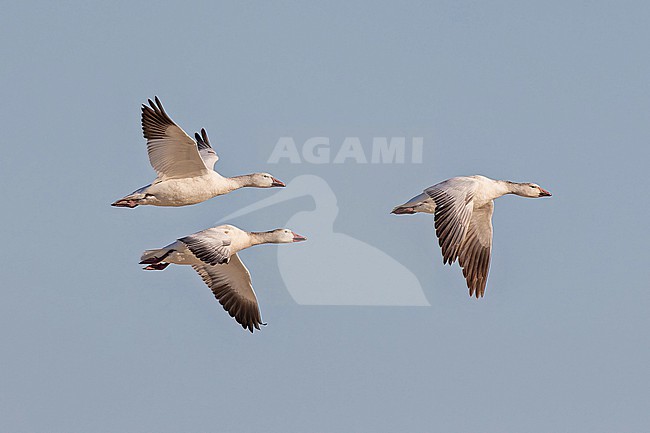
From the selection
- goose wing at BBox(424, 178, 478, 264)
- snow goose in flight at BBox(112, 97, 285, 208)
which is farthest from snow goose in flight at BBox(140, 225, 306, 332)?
goose wing at BBox(424, 178, 478, 264)

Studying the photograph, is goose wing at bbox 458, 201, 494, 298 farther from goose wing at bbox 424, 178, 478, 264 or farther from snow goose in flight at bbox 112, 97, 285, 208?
snow goose in flight at bbox 112, 97, 285, 208

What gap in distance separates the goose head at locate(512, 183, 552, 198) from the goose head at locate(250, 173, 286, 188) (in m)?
3.80

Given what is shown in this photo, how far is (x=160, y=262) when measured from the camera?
76.4 ft

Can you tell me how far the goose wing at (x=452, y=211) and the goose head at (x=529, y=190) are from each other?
5.52 ft

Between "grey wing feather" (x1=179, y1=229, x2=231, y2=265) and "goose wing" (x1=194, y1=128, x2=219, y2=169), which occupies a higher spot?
"goose wing" (x1=194, y1=128, x2=219, y2=169)

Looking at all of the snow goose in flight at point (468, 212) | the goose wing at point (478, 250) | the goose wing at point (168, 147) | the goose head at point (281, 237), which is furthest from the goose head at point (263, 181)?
the goose wing at point (478, 250)

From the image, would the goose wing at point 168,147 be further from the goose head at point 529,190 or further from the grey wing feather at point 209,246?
the goose head at point 529,190

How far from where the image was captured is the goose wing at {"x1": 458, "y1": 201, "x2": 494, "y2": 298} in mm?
23484

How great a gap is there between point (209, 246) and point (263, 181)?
107 inches

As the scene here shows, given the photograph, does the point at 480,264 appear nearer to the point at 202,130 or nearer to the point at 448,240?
the point at 448,240

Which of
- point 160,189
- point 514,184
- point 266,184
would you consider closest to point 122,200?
point 160,189

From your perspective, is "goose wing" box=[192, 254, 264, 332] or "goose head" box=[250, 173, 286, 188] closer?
"goose head" box=[250, 173, 286, 188]

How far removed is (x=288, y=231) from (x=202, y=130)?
252cm

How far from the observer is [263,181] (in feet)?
79.7
